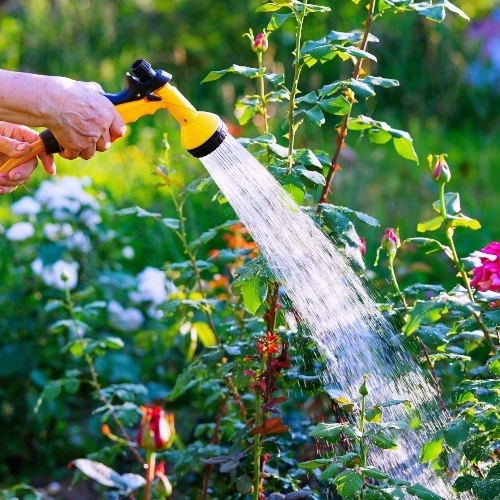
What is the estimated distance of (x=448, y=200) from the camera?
5.26 feet

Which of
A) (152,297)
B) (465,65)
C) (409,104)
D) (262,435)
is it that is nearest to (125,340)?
(152,297)

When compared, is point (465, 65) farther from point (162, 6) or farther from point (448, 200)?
point (448, 200)

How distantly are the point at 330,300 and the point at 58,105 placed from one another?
575 millimetres

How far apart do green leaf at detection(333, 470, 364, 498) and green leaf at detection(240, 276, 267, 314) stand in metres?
0.32

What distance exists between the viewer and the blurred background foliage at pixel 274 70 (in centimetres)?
378

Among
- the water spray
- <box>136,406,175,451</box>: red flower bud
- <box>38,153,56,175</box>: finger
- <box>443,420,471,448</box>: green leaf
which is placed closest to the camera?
<box>136,406,175,451</box>: red flower bud

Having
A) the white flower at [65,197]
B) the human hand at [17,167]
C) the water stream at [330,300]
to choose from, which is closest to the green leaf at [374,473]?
the water stream at [330,300]

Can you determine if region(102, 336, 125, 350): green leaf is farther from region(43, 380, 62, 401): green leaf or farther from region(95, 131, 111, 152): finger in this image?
region(95, 131, 111, 152): finger

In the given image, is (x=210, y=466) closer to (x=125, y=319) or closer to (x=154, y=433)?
(x=154, y=433)

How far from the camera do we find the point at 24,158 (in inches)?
68.7

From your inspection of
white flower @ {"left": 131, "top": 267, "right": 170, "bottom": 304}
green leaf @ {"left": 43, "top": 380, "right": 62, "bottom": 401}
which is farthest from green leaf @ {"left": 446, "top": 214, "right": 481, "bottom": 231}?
white flower @ {"left": 131, "top": 267, "right": 170, "bottom": 304}

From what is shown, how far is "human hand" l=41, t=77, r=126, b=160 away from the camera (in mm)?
1639

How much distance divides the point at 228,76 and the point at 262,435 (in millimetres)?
4032

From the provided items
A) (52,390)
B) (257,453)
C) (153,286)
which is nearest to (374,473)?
(257,453)
